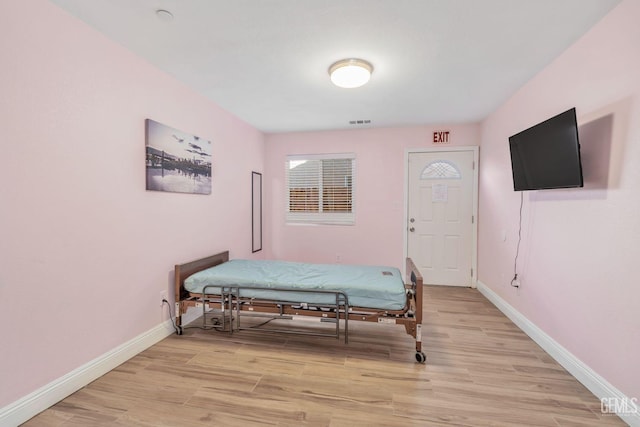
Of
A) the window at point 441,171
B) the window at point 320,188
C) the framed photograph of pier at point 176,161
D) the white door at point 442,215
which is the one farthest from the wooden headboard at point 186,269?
the window at point 441,171

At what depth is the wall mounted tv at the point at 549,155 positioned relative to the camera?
6.24 feet

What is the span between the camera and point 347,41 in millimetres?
2070

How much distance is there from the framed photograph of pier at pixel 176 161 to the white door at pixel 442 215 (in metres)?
3.01

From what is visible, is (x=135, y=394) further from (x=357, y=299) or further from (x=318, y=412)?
(x=357, y=299)

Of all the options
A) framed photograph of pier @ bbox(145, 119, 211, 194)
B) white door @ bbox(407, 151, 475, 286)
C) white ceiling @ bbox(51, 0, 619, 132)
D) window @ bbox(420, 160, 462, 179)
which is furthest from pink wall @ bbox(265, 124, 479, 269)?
framed photograph of pier @ bbox(145, 119, 211, 194)

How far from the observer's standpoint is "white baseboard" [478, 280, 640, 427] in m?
1.65

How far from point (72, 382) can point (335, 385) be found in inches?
70.4

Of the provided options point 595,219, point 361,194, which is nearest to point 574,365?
point 595,219

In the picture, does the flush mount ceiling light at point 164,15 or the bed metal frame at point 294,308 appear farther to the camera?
the bed metal frame at point 294,308

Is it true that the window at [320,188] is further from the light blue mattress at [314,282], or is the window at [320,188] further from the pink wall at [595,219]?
the pink wall at [595,219]

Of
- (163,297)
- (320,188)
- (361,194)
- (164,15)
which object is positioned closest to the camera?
(164,15)

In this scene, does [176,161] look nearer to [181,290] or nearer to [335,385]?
[181,290]

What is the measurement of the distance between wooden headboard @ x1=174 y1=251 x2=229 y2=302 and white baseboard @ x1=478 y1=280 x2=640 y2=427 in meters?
3.32

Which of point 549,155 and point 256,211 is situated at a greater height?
point 549,155
